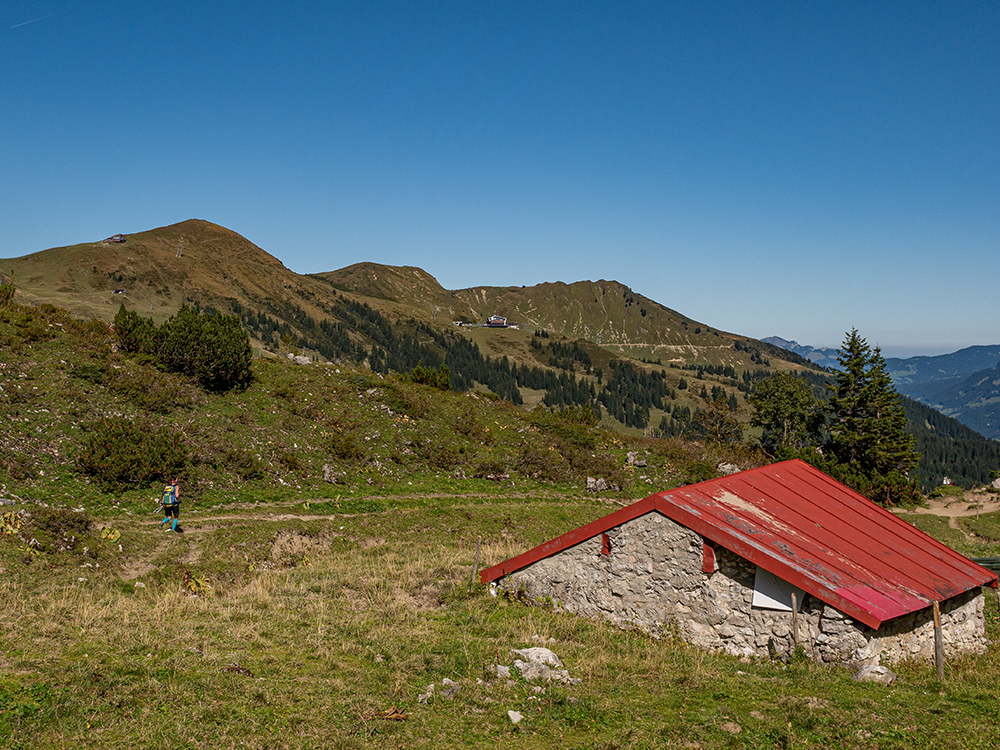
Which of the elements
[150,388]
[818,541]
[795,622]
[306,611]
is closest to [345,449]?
[150,388]

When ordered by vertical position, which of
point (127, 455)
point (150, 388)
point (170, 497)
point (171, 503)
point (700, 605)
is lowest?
point (700, 605)

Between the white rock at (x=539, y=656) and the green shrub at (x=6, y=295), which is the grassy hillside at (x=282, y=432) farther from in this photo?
the white rock at (x=539, y=656)

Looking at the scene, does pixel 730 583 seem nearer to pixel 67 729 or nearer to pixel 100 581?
pixel 67 729

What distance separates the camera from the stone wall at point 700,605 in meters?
12.4

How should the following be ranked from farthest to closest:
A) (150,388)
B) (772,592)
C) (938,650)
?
1. (150,388)
2. (772,592)
3. (938,650)

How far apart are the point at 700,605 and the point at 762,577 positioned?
1550mm

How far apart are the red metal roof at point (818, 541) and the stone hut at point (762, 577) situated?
0.04 meters

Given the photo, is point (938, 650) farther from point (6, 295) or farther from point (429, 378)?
point (6, 295)

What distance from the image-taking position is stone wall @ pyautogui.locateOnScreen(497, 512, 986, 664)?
12.4 meters

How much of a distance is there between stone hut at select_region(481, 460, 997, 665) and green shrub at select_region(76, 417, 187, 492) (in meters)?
16.7

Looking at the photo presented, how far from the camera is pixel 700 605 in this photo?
542 inches

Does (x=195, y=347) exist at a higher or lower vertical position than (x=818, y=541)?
higher

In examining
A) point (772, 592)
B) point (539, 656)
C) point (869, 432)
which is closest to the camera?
point (539, 656)

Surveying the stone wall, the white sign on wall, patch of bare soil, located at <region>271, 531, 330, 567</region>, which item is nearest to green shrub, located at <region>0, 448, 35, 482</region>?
patch of bare soil, located at <region>271, 531, 330, 567</region>
